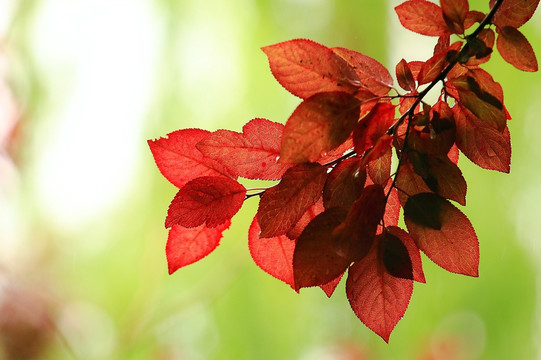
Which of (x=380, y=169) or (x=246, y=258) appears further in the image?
(x=246, y=258)

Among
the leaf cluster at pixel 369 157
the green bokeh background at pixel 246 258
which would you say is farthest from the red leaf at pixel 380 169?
the green bokeh background at pixel 246 258

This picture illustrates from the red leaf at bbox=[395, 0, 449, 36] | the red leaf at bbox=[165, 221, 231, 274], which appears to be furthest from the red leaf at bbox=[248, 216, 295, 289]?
the red leaf at bbox=[395, 0, 449, 36]

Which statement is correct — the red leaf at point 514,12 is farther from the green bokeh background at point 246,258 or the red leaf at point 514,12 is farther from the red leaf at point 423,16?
the green bokeh background at point 246,258

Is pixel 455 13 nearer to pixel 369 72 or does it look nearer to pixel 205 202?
pixel 369 72

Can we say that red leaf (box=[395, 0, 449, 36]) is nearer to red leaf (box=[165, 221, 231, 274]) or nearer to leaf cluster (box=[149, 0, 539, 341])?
leaf cluster (box=[149, 0, 539, 341])

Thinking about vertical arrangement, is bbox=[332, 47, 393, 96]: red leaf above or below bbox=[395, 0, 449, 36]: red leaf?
below

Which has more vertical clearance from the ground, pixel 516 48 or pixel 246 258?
Result: pixel 516 48

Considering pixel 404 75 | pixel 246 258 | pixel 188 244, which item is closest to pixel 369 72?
pixel 404 75
